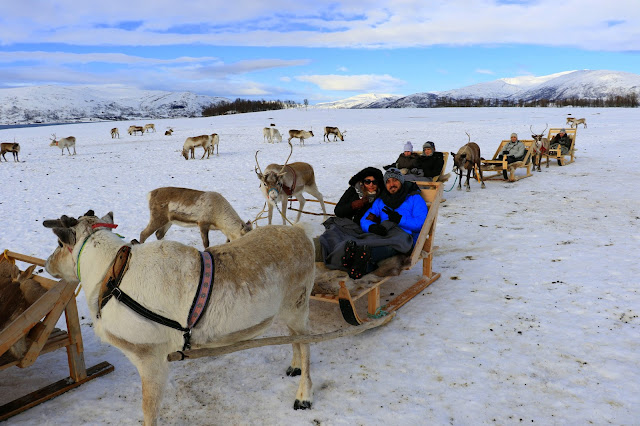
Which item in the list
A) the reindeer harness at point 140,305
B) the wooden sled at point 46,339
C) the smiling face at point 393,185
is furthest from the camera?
the smiling face at point 393,185

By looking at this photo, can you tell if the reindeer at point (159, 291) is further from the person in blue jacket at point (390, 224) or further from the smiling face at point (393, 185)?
the smiling face at point (393, 185)

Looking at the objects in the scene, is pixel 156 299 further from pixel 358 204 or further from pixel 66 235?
pixel 358 204

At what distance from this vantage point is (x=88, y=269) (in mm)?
2807

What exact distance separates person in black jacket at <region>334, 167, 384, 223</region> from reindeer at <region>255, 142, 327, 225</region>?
4.26ft

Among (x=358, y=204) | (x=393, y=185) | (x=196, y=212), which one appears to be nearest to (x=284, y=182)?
(x=196, y=212)

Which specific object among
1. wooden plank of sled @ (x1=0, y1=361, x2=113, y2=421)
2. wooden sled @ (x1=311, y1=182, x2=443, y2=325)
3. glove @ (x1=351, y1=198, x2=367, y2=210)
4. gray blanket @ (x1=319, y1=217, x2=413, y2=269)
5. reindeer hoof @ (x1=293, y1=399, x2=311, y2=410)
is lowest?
reindeer hoof @ (x1=293, y1=399, x2=311, y2=410)

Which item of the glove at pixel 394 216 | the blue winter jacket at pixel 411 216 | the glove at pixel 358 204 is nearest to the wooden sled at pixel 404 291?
the blue winter jacket at pixel 411 216

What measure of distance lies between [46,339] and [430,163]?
9.45m

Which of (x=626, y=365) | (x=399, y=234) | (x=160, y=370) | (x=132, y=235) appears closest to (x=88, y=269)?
(x=160, y=370)

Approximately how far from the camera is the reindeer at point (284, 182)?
810 centimetres

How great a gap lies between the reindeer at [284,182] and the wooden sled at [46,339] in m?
3.92

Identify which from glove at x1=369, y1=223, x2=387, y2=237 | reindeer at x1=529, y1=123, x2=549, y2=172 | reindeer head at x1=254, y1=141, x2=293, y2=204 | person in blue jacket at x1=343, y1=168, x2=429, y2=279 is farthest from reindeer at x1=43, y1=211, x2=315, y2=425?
reindeer at x1=529, y1=123, x2=549, y2=172

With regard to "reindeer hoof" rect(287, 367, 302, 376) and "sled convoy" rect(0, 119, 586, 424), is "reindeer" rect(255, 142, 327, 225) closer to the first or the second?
"reindeer hoof" rect(287, 367, 302, 376)

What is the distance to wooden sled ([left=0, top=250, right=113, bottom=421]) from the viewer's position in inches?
118
